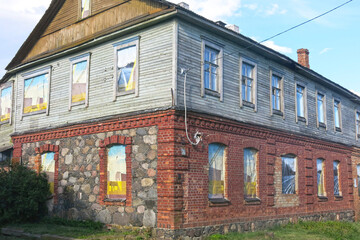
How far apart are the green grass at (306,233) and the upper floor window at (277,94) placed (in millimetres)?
4916

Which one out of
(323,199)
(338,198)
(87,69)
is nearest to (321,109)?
(323,199)

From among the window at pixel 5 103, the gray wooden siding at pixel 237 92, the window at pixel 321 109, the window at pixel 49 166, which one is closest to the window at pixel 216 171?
the gray wooden siding at pixel 237 92

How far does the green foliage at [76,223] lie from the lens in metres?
14.3

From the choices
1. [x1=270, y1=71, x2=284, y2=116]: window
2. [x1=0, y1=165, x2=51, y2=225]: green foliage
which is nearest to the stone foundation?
[x1=270, y1=71, x2=284, y2=116]: window

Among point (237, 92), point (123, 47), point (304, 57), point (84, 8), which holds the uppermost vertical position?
point (84, 8)

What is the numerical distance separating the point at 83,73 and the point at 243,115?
21.4ft

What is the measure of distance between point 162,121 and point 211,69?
113 inches

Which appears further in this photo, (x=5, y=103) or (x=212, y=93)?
(x=5, y=103)

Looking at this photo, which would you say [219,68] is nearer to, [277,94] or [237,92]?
[237,92]

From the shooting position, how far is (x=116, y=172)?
1445 centimetres

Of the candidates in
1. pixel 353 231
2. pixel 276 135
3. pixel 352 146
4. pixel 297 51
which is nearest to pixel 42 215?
pixel 276 135

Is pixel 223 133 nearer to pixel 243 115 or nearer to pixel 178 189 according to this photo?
pixel 243 115

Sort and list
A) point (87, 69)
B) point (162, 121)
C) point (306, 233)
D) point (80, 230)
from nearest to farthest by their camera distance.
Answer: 1. point (162, 121)
2. point (80, 230)
3. point (306, 233)
4. point (87, 69)

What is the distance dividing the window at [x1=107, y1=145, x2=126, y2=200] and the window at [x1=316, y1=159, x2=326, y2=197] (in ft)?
36.9
